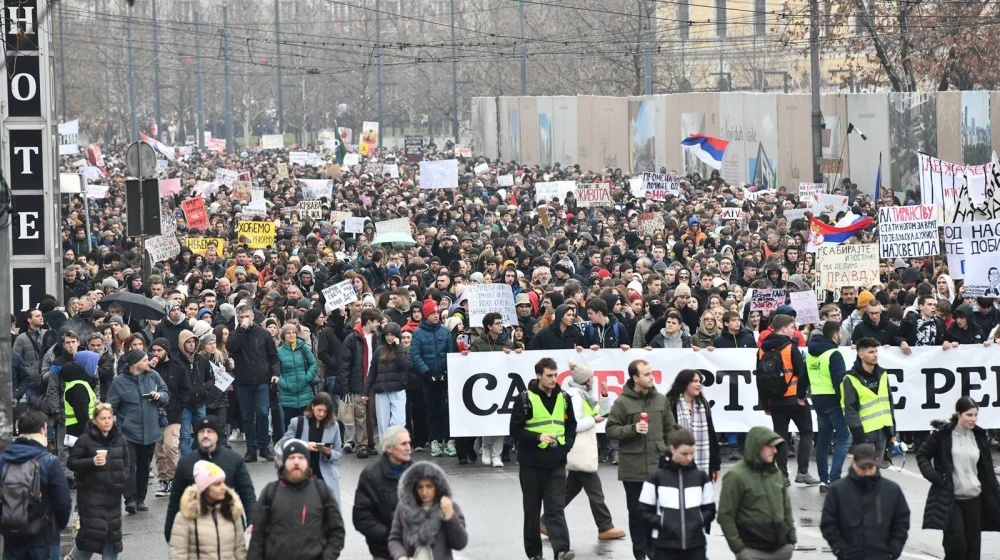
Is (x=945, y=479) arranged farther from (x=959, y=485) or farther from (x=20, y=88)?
(x=20, y=88)

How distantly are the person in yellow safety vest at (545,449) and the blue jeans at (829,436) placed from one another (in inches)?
119

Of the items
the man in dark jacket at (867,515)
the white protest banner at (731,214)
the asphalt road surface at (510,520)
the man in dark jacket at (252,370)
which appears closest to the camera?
the man in dark jacket at (867,515)

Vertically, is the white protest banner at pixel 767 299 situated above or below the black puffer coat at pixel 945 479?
above

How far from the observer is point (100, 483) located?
431 inches

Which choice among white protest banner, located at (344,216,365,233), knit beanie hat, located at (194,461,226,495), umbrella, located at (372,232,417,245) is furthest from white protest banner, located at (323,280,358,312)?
white protest banner, located at (344,216,365,233)

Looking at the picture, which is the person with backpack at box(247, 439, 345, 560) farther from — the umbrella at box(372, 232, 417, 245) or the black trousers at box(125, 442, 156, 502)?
the umbrella at box(372, 232, 417, 245)

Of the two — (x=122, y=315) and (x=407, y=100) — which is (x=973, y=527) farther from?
(x=407, y=100)

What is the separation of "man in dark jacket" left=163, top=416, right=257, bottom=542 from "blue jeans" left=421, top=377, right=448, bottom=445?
5578 mm

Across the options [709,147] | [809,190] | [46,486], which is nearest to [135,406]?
[46,486]

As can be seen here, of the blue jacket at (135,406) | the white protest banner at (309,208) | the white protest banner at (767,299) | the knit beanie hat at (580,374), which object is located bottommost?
the blue jacket at (135,406)

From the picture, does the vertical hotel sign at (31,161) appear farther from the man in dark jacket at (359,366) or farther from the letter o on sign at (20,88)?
the man in dark jacket at (359,366)

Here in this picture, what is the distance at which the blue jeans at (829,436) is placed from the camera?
528 inches

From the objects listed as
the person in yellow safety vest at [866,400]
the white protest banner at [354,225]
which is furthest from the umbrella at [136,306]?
the white protest banner at [354,225]

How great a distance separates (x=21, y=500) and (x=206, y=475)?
168cm
